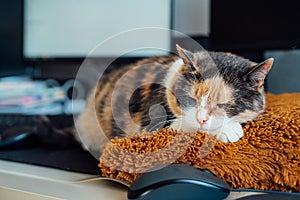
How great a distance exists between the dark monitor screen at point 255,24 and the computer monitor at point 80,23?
148 mm

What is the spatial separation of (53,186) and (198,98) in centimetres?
24

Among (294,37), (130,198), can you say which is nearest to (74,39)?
(294,37)

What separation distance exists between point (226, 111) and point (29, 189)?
0.30 metres

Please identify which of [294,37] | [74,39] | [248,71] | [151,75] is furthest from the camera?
[74,39]

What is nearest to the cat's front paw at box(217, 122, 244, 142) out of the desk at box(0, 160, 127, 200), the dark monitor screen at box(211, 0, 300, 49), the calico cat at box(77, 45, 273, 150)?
the calico cat at box(77, 45, 273, 150)

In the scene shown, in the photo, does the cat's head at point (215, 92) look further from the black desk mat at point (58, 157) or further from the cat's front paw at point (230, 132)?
the black desk mat at point (58, 157)

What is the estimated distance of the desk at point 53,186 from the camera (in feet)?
1.37

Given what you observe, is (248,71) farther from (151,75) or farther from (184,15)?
(184,15)

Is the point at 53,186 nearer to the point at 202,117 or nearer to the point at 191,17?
the point at 202,117

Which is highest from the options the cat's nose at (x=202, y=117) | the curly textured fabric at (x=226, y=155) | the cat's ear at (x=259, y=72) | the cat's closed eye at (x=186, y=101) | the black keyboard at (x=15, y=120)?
the cat's ear at (x=259, y=72)

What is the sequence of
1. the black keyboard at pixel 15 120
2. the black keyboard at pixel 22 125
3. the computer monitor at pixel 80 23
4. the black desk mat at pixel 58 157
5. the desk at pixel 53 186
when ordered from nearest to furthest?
1. the desk at pixel 53 186
2. the black desk mat at pixel 58 157
3. the black keyboard at pixel 22 125
4. the black keyboard at pixel 15 120
5. the computer monitor at pixel 80 23

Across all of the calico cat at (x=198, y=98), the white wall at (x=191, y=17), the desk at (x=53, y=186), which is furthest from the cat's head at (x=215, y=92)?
the white wall at (x=191, y=17)

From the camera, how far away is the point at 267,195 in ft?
1.29

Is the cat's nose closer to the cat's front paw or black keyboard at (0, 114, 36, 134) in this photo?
the cat's front paw
